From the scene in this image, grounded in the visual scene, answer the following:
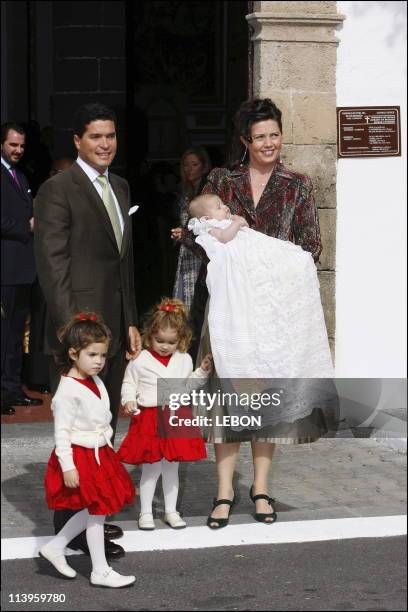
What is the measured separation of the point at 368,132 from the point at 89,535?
380 centimetres

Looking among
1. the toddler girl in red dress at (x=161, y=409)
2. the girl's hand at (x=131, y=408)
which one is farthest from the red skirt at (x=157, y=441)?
the girl's hand at (x=131, y=408)

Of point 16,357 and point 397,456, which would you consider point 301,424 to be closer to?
point 397,456

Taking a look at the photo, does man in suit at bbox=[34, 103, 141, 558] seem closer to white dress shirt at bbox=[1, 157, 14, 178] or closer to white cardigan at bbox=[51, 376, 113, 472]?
white cardigan at bbox=[51, 376, 113, 472]

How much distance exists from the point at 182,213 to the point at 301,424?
2.97 meters

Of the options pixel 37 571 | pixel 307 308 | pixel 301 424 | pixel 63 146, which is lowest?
pixel 37 571

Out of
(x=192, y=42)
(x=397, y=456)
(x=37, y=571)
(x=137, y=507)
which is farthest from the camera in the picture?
(x=192, y=42)

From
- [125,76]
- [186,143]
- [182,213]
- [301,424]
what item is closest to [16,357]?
[182,213]

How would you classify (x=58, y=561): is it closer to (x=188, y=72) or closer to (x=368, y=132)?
(x=368, y=132)

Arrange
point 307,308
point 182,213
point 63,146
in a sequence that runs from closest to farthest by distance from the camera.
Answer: point 307,308, point 182,213, point 63,146

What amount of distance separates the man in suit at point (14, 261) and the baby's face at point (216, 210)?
9.12ft

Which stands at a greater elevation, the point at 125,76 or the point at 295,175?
the point at 125,76

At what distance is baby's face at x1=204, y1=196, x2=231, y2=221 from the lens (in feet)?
22.1

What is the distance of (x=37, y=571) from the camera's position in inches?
247

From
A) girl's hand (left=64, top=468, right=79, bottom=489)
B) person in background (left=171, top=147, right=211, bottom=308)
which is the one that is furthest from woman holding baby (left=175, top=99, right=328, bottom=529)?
person in background (left=171, top=147, right=211, bottom=308)
